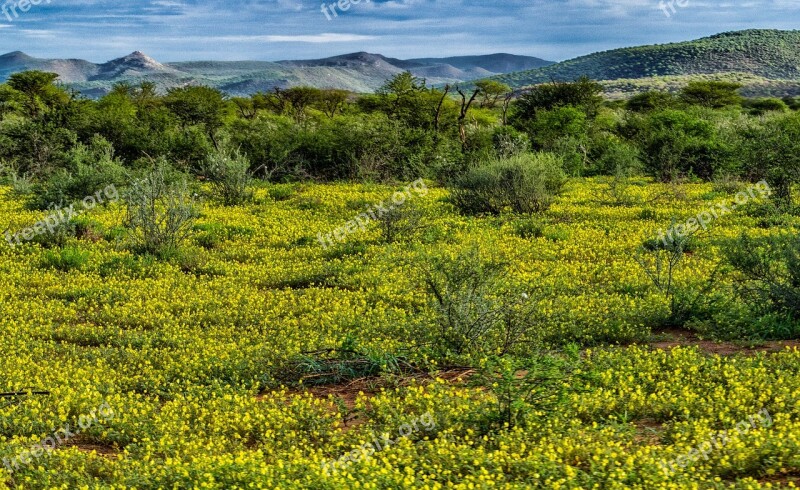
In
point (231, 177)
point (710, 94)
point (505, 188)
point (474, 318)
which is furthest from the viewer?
point (710, 94)

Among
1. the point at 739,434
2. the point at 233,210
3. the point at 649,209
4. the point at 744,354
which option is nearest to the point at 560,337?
the point at 744,354

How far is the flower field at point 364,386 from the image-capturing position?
5828mm

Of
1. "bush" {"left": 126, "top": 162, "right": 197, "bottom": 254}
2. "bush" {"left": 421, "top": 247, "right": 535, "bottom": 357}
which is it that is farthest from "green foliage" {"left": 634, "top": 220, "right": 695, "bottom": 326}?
"bush" {"left": 126, "top": 162, "right": 197, "bottom": 254}

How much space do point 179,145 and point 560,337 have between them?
23.0 metres

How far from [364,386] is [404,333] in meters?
1.53

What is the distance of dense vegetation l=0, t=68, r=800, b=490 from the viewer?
6.04 meters

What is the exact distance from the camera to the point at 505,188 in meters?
18.2

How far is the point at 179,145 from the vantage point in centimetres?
2909

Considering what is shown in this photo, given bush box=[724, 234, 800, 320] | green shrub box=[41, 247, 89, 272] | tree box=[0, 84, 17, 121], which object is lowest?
green shrub box=[41, 247, 89, 272]

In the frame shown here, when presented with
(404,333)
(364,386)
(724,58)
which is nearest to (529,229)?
(404,333)

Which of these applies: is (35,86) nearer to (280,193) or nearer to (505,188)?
(280,193)

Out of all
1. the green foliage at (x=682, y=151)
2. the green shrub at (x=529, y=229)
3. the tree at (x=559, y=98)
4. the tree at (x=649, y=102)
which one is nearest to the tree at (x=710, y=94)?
the tree at (x=649, y=102)

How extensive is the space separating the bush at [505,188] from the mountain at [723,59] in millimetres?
140188

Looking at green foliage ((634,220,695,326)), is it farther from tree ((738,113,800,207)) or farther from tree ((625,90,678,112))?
tree ((625,90,678,112))
